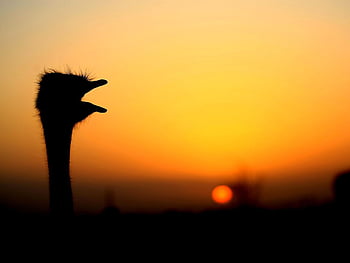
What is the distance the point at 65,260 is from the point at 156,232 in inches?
89.2

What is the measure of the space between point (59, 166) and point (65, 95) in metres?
0.66

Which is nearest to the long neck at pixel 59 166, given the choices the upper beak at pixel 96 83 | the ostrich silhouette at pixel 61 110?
the ostrich silhouette at pixel 61 110

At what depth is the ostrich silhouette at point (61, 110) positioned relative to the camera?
6.41 m

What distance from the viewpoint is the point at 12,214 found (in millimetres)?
8055

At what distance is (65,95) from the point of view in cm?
651

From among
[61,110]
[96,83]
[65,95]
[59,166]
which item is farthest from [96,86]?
[59,166]

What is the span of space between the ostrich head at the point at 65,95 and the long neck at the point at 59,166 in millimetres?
82


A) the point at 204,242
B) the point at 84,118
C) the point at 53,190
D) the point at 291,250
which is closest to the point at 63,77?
the point at 84,118

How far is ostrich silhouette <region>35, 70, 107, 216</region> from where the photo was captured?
6414 millimetres

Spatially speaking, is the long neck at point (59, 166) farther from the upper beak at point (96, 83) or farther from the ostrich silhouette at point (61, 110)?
the upper beak at point (96, 83)

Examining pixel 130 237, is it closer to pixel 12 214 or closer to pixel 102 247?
pixel 102 247

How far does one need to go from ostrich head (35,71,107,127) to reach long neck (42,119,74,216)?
8 centimetres

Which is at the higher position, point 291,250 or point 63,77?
point 63,77

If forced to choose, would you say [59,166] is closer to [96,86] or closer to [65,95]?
[65,95]
